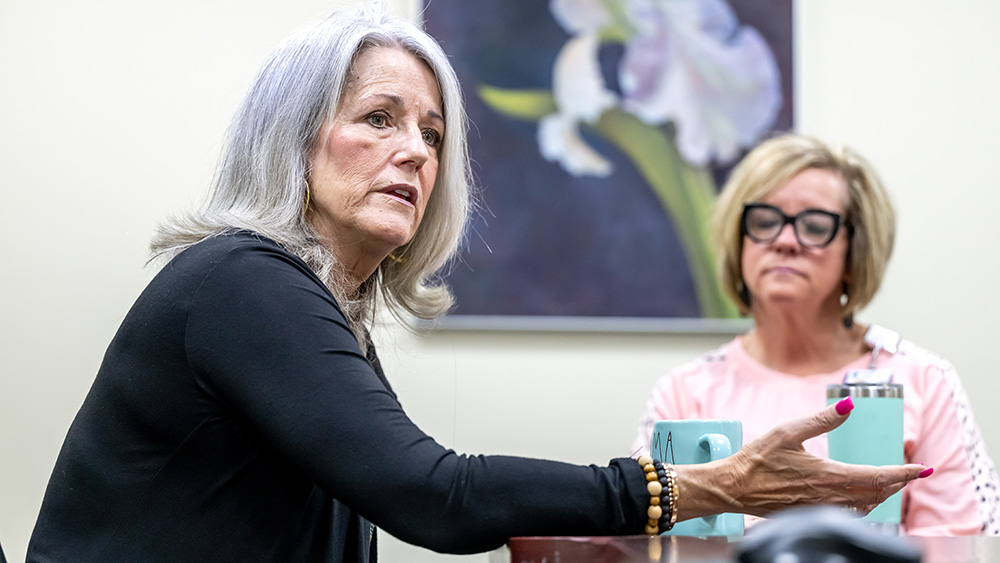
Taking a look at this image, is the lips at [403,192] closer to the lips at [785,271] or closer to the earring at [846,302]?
the lips at [785,271]

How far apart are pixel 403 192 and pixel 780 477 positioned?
Result: 0.59 meters

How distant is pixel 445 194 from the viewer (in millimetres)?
1396

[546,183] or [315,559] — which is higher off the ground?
[546,183]

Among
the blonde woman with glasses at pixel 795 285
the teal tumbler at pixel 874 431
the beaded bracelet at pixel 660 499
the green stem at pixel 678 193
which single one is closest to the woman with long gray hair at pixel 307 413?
the beaded bracelet at pixel 660 499

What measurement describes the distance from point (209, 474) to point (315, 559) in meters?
0.15

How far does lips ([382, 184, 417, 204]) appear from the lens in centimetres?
118

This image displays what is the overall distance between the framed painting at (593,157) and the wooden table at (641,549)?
57.4 inches

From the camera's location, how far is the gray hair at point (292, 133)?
110 cm

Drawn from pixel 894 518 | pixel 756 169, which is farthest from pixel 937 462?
pixel 756 169

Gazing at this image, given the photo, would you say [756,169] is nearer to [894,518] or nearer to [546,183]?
[546,183]

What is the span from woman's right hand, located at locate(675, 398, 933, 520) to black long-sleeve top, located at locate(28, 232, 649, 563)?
2.4 inches

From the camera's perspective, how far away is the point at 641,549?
2.42 feet

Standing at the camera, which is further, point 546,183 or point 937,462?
point 546,183

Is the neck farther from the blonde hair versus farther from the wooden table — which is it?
the wooden table
